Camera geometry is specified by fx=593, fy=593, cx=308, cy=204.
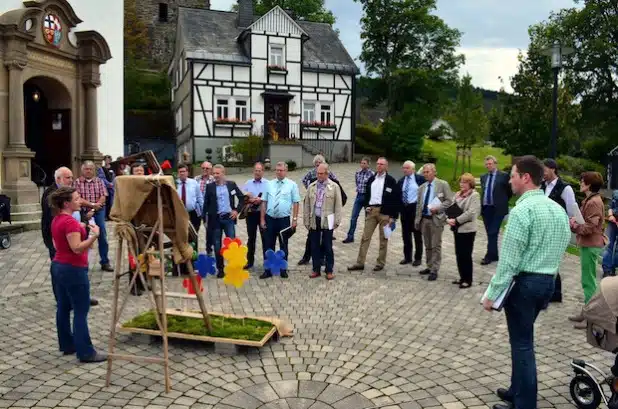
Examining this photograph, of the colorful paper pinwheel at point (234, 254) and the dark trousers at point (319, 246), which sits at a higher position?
the colorful paper pinwheel at point (234, 254)

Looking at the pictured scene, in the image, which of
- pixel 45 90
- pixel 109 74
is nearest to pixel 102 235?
pixel 45 90

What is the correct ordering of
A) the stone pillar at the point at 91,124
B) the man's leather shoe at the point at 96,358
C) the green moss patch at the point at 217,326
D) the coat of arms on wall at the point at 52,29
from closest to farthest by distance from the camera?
the man's leather shoe at the point at 96,358 < the green moss patch at the point at 217,326 < the coat of arms on wall at the point at 52,29 < the stone pillar at the point at 91,124

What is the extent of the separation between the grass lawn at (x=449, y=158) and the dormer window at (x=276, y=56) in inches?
413

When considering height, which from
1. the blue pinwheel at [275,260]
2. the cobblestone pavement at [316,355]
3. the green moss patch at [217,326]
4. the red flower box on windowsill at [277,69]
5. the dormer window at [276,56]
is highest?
the dormer window at [276,56]

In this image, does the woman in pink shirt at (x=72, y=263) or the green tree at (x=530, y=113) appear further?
the green tree at (x=530, y=113)

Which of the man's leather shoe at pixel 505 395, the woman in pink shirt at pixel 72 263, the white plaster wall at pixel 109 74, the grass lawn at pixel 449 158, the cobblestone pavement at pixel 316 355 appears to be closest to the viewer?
the man's leather shoe at pixel 505 395

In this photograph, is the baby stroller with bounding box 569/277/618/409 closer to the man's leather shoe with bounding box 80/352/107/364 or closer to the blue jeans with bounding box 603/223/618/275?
the man's leather shoe with bounding box 80/352/107/364

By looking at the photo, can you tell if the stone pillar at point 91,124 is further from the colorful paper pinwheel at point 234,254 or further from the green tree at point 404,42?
the green tree at point 404,42

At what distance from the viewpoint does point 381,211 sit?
33.0ft

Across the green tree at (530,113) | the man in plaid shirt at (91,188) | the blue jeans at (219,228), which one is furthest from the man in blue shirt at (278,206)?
the green tree at (530,113)

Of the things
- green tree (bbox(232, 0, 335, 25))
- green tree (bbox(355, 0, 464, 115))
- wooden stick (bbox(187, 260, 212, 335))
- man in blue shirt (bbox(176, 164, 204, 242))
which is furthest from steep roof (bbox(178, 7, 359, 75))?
wooden stick (bbox(187, 260, 212, 335))

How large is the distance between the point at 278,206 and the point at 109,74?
11095mm

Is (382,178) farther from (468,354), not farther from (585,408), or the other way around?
(585,408)

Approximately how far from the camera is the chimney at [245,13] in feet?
107
